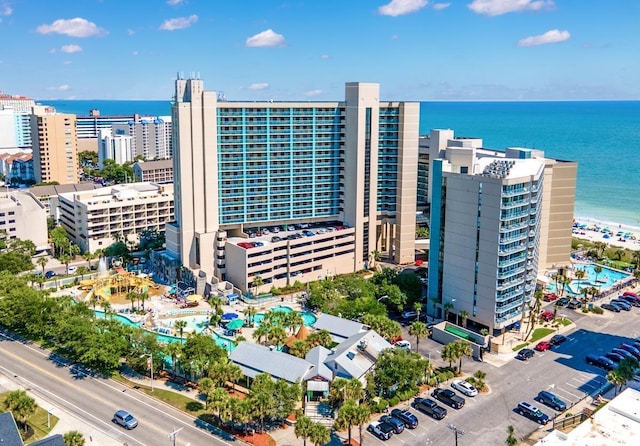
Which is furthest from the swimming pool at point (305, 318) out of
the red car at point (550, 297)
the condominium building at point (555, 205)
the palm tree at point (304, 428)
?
the red car at point (550, 297)

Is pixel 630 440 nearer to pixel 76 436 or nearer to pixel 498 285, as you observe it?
pixel 498 285

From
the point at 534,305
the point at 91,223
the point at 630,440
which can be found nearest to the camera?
the point at 630,440

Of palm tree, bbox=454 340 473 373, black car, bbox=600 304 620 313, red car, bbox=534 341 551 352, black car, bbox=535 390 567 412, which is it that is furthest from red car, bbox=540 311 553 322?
black car, bbox=535 390 567 412

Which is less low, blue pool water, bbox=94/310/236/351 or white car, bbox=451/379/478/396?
blue pool water, bbox=94/310/236/351

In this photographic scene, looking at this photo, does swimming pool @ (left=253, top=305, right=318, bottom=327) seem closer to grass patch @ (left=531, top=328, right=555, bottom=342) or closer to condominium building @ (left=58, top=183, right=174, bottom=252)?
grass patch @ (left=531, top=328, right=555, bottom=342)

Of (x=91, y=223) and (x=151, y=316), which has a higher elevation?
(x=91, y=223)

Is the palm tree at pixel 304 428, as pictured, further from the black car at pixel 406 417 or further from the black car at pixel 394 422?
the black car at pixel 406 417

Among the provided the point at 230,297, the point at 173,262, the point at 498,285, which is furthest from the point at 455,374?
the point at 173,262
